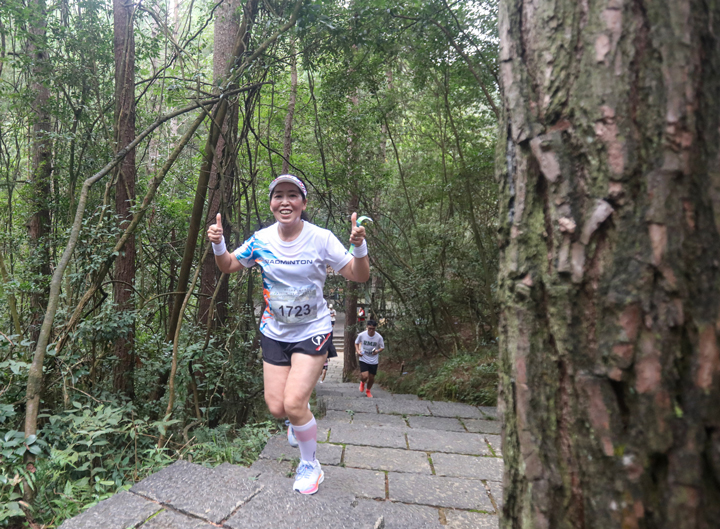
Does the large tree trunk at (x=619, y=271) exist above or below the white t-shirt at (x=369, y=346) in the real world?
above

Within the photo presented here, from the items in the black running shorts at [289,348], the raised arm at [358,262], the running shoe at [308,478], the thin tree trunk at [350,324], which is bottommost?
the thin tree trunk at [350,324]

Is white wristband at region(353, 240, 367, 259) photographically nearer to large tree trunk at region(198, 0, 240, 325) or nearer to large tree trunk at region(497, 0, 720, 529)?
large tree trunk at region(497, 0, 720, 529)

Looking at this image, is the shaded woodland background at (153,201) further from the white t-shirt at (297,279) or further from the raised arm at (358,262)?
the raised arm at (358,262)

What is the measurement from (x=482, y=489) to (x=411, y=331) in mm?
9001

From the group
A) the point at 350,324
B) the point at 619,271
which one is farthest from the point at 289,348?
the point at 350,324

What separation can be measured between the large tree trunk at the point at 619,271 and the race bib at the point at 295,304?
1.90 meters

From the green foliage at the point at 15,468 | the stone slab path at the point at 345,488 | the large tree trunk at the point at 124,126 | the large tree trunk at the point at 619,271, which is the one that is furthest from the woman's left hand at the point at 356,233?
the large tree trunk at the point at 124,126

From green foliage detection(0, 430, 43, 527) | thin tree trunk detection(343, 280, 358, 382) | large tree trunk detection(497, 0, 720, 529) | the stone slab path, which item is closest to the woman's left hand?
the stone slab path

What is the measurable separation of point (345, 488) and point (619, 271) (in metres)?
2.48

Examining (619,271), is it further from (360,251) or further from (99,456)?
(99,456)

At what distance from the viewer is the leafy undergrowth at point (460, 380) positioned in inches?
275

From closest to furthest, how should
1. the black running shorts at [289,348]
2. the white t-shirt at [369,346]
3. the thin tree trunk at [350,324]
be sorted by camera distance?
1. the black running shorts at [289,348]
2. the white t-shirt at [369,346]
3. the thin tree trunk at [350,324]

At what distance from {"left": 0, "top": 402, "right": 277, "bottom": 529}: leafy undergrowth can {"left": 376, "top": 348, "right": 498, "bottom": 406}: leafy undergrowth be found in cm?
416

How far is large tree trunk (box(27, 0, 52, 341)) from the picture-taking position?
5221 millimetres
